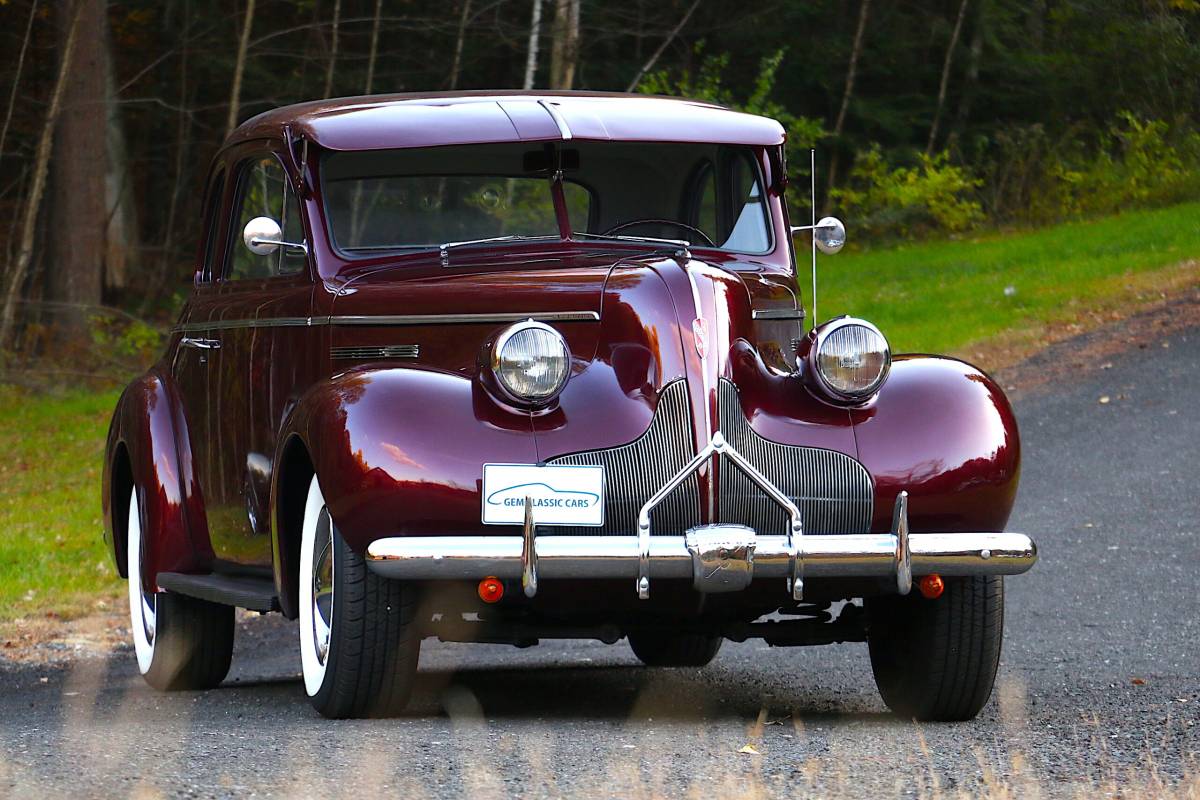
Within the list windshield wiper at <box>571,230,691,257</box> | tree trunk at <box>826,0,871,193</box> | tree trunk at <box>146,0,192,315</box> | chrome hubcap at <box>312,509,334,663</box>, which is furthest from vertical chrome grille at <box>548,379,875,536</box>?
tree trunk at <box>826,0,871,193</box>

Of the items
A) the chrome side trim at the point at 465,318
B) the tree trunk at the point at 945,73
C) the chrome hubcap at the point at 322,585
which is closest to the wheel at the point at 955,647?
the chrome side trim at the point at 465,318

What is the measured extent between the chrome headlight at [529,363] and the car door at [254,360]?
113cm

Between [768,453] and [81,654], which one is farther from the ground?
[768,453]

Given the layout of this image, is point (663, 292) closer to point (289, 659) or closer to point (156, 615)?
point (156, 615)

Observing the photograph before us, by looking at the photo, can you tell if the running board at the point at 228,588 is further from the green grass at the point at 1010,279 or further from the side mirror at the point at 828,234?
the green grass at the point at 1010,279

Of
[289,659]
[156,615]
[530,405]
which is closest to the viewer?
[530,405]

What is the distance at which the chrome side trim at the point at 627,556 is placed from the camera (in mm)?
4887

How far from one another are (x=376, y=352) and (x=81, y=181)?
622 inches

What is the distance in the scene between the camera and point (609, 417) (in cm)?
517

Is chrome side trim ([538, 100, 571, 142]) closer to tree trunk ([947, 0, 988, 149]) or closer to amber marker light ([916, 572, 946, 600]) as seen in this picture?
amber marker light ([916, 572, 946, 600])

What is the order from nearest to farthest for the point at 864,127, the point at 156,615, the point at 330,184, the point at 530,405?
the point at 530,405
the point at 330,184
the point at 156,615
the point at 864,127

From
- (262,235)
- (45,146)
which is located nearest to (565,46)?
(45,146)

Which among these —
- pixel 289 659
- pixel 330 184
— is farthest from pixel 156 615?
pixel 330 184

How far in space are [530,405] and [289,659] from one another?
12.5 ft
